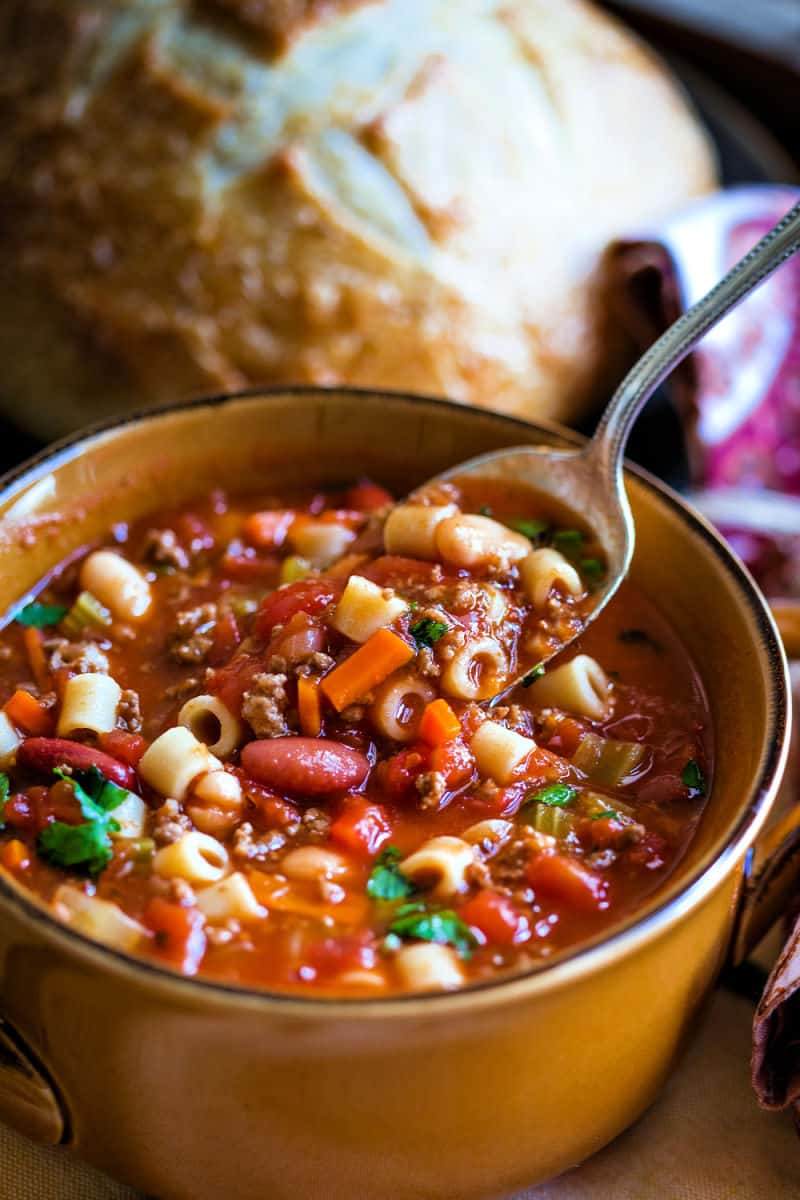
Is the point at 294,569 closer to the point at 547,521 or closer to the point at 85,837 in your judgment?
the point at 547,521

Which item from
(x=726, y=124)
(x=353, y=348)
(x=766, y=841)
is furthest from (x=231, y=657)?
(x=726, y=124)

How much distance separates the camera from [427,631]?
2.84m

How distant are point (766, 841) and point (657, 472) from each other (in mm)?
2270

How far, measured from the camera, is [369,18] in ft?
14.7

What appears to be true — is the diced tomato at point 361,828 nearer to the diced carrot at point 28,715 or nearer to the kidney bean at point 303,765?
the kidney bean at point 303,765

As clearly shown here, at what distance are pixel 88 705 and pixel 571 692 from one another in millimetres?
1067

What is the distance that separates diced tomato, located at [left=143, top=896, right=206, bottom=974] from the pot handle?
3.34 feet

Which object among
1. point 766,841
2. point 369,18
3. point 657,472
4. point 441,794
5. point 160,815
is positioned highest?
point 369,18

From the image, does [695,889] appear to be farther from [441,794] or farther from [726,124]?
[726,124]

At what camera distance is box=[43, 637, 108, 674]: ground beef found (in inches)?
119

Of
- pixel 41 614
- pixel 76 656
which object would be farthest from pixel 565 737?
pixel 41 614

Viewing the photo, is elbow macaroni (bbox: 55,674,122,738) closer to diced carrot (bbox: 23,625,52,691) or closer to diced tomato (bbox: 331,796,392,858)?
diced carrot (bbox: 23,625,52,691)

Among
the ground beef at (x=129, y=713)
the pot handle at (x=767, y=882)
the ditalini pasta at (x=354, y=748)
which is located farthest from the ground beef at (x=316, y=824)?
the pot handle at (x=767, y=882)

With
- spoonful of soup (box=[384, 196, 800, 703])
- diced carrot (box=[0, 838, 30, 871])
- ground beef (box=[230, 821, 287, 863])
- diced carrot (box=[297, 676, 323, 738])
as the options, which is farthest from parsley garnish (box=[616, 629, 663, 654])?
diced carrot (box=[0, 838, 30, 871])
